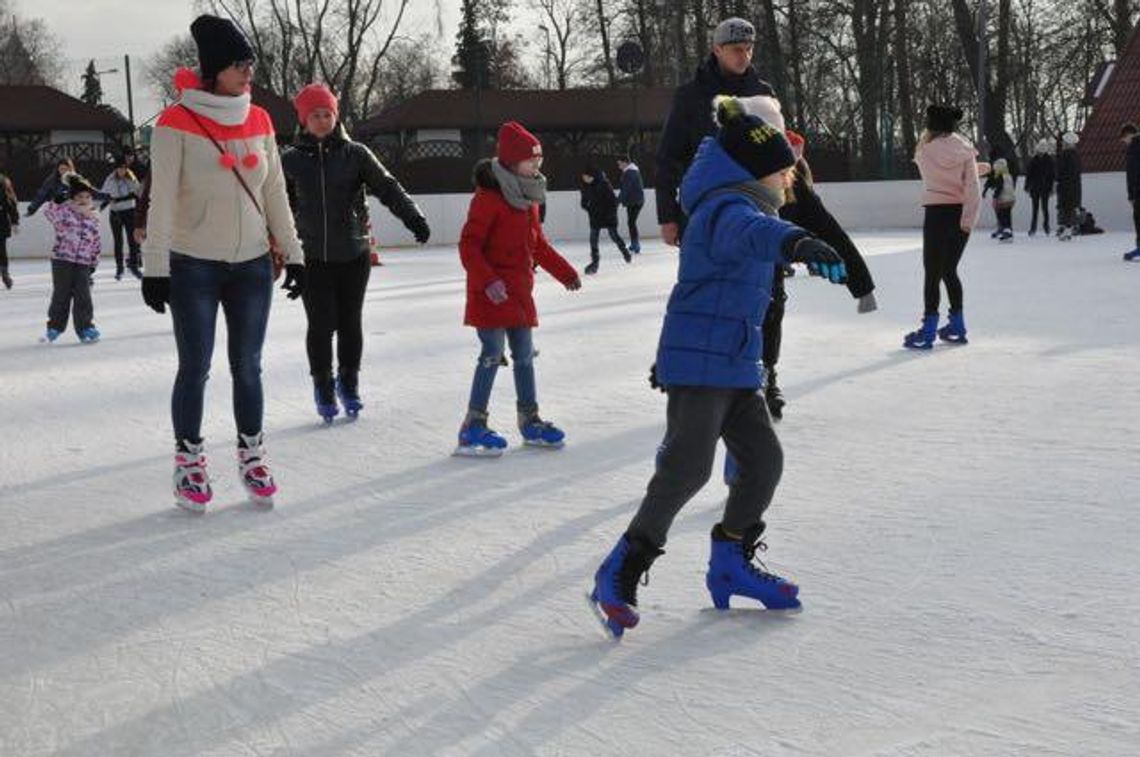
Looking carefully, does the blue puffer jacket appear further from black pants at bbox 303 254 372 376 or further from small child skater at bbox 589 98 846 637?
black pants at bbox 303 254 372 376

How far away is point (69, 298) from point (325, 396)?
4.71 metres

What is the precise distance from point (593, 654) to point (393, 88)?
185ft

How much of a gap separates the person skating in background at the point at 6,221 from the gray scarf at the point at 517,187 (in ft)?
42.1

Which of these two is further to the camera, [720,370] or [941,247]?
[941,247]

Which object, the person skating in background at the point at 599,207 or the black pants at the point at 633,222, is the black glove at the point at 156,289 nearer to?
the person skating in background at the point at 599,207

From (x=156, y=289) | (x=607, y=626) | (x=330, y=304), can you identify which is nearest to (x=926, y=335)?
(x=330, y=304)

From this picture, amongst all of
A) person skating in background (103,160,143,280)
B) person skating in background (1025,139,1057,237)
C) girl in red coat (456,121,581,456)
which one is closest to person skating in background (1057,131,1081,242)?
person skating in background (1025,139,1057,237)

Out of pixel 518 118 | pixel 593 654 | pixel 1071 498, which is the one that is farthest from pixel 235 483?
pixel 518 118

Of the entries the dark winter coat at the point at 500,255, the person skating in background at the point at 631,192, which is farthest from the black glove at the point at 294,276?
the person skating in background at the point at 631,192

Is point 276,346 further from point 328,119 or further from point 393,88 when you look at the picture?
point 393,88

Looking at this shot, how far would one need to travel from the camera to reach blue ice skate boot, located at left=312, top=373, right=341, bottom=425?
654 centimetres

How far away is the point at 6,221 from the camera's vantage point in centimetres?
1741

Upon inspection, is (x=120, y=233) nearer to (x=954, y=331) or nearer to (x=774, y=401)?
(x=954, y=331)

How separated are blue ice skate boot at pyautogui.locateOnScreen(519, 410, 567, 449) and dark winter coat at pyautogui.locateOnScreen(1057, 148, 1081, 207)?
1703cm
